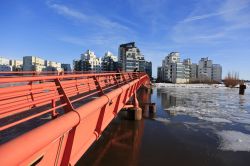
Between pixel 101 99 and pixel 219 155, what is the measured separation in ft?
19.6

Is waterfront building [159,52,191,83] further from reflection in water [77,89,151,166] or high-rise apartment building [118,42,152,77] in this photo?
reflection in water [77,89,151,166]

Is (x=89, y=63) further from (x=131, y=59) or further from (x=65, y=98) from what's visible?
(x=65, y=98)

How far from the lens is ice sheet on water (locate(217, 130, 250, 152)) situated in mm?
11453

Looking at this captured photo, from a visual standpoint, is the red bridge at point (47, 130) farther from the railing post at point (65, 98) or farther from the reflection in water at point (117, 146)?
the reflection in water at point (117, 146)

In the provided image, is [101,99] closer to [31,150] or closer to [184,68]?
[31,150]

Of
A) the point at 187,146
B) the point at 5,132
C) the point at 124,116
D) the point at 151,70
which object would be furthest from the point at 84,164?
the point at 151,70

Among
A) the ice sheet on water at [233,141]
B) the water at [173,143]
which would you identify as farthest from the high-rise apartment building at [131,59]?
the ice sheet on water at [233,141]

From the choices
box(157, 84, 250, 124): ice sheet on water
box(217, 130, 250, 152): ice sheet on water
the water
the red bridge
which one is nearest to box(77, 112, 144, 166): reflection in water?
the water

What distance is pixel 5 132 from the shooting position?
652 centimetres

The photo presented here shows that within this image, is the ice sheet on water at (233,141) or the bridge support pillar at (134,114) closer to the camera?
the ice sheet on water at (233,141)

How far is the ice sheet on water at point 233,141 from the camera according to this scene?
1145 centimetres

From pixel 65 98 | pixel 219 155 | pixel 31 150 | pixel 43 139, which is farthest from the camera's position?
pixel 219 155

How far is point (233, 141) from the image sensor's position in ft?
41.9

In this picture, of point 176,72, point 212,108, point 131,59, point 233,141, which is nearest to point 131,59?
point 131,59
